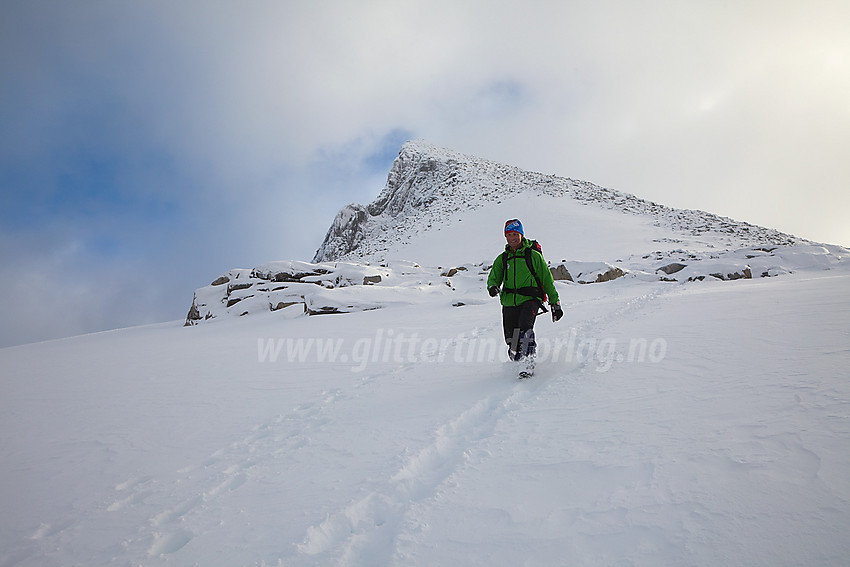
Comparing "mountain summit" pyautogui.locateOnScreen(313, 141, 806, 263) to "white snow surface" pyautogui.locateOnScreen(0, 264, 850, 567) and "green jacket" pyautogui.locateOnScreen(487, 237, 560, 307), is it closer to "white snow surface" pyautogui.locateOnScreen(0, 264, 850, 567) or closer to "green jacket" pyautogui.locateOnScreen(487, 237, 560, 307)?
"green jacket" pyautogui.locateOnScreen(487, 237, 560, 307)

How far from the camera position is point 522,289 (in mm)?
4922

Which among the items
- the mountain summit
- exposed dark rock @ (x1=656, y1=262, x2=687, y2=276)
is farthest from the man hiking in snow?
the mountain summit

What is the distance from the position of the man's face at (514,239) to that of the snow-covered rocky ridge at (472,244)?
8193mm

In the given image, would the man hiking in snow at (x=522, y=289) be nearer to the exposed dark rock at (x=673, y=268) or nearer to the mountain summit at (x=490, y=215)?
the exposed dark rock at (x=673, y=268)

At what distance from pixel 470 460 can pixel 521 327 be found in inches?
94.5

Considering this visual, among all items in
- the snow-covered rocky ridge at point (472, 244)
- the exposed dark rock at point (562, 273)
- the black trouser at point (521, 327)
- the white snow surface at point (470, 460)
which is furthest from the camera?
the exposed dark rock at point (562, 273)

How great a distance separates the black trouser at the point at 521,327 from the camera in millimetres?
4809

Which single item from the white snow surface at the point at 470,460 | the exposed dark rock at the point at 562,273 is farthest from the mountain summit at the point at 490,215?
the white snow surface at the point at 470,460

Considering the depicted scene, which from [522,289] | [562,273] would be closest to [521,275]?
[522,289]

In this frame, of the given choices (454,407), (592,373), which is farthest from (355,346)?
(592,373)

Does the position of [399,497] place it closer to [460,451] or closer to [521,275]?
[460,451]

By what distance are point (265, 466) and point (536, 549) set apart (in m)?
2.28

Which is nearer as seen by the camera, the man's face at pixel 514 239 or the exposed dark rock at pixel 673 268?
the man's face at pixel 514 239

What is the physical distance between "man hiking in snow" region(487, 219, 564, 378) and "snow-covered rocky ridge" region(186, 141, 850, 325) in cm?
813
